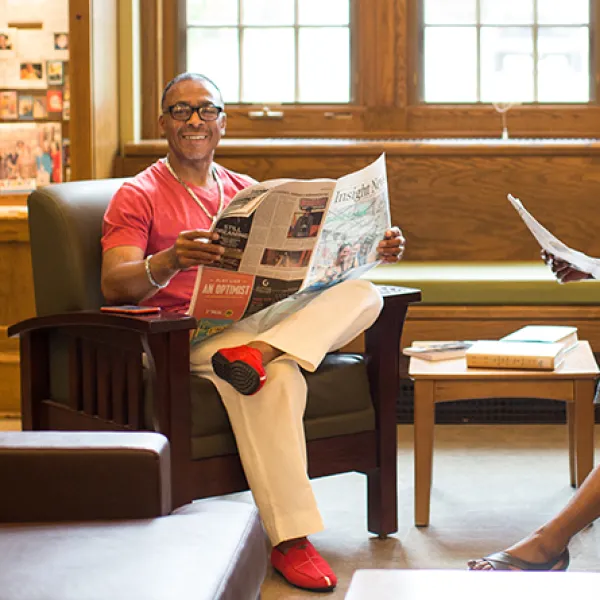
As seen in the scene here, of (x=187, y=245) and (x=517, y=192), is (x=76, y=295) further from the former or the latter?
(x=517, y=192)

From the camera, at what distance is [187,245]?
7.80 feet

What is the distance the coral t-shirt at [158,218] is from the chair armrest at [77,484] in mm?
1011

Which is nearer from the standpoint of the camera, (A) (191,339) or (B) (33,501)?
(B) (33,501)

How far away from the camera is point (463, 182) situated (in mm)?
4215

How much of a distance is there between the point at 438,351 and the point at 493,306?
2.83 feet

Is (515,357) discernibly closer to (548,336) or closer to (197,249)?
(548,336)

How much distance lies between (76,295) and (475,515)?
46.7 inches

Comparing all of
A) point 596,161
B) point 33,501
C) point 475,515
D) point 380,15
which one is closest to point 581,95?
point 596,161

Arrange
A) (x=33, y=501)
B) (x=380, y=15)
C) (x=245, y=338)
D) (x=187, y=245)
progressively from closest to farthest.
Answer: (x=33, y=501) < (x=187, y=245) < (x=245, y=338) < (x=380, y=15)

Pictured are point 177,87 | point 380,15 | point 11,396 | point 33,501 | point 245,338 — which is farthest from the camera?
point 380,15

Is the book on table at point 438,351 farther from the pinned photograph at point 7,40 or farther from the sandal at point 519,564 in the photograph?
the pinned photograph at point 7,40

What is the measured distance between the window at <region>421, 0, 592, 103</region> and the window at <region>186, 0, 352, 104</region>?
395 millimetres

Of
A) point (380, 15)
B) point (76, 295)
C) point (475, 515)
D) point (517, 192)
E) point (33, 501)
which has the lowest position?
point (475, 515)

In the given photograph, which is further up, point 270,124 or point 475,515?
point 270,124
